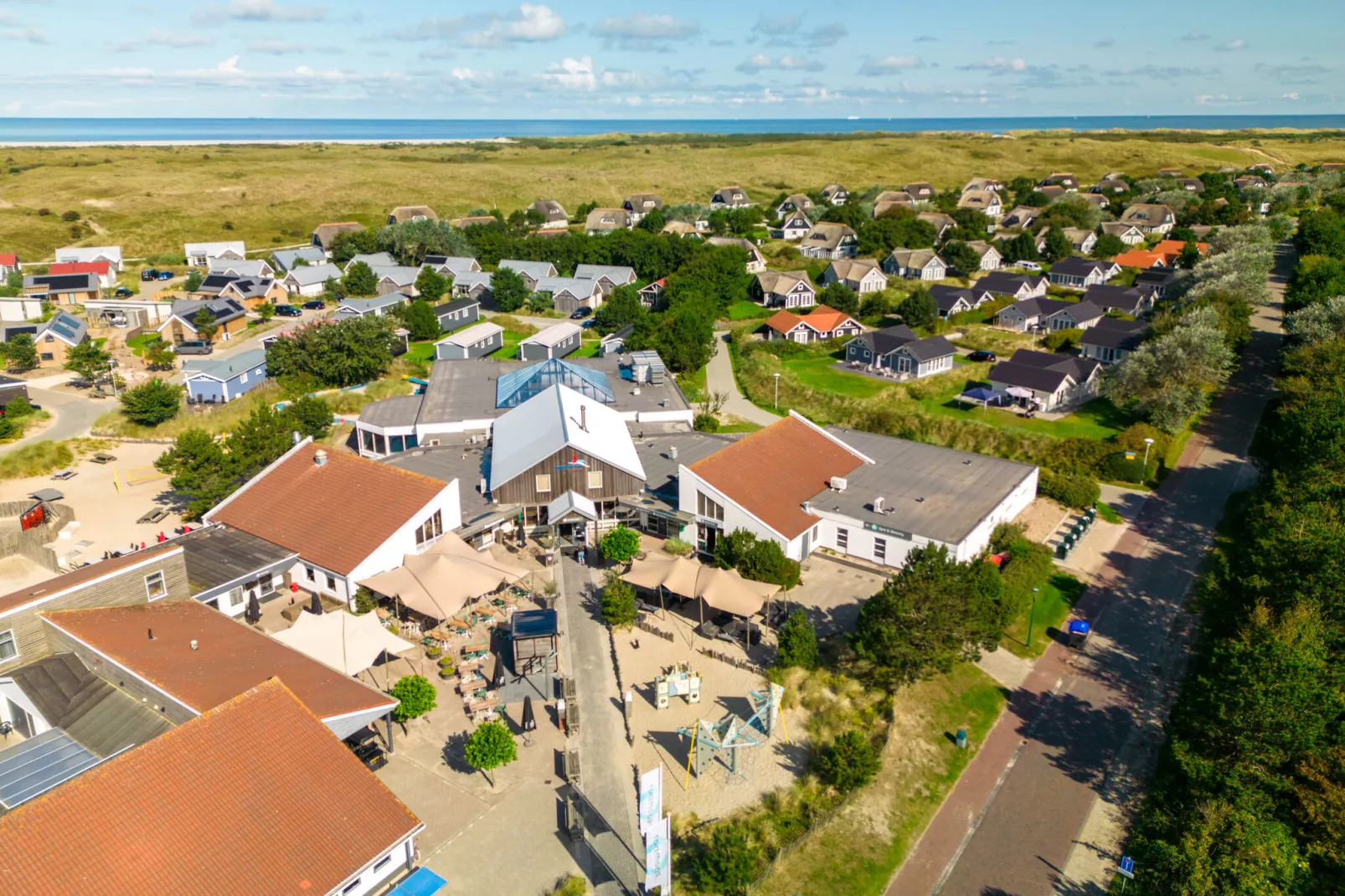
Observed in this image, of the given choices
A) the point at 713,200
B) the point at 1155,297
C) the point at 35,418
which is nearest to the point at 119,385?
the point at 35,418

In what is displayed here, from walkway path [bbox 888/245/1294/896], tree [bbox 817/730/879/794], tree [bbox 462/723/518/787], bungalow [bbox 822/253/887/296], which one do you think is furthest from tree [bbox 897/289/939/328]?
tree [bbox 462/723/518/787]

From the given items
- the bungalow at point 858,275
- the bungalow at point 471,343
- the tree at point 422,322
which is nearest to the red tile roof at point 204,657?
the bungalow at point 471,343

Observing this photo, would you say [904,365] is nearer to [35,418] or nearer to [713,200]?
[35,418]

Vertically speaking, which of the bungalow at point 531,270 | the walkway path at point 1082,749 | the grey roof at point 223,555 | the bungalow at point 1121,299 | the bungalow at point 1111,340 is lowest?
the walkway path at point 1082,749

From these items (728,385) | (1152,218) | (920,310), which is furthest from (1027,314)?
(1152,218)

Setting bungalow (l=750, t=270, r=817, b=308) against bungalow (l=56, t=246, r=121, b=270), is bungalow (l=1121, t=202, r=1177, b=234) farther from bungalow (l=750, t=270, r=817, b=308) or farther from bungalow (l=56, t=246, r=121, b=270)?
bungalow (l=56, t=246, r=121, b=270)

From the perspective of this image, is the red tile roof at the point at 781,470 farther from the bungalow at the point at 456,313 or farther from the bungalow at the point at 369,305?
the bungalow at the point at 369,305

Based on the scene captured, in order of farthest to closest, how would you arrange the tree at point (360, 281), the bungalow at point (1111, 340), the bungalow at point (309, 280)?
the bungalow at point (309, 280), the tree at point (360, 281), the bungalow at point (1111, 340)
